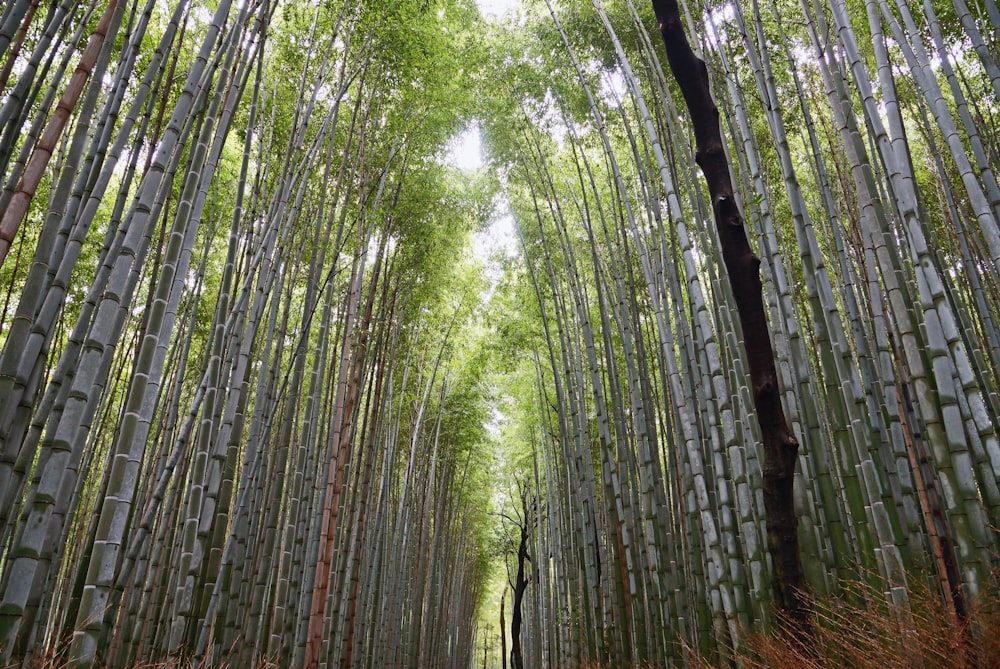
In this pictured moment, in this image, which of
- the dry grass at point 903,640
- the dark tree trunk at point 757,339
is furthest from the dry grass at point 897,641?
the dark tree trunk at point 757,339

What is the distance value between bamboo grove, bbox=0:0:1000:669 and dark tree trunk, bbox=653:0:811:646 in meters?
0.20

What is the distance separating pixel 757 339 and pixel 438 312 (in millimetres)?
5166

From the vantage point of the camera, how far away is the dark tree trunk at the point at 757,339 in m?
1.91

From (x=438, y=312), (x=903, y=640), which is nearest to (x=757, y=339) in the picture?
(x=903, y=640)

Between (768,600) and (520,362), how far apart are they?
19.7ft

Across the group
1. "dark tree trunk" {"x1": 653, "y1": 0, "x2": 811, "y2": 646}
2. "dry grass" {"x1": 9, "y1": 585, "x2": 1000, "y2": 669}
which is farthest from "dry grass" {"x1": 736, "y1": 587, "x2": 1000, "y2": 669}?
"dark tree trunk" {"x1": 653, "y1": 0, "x2": 811, "y2": 646}

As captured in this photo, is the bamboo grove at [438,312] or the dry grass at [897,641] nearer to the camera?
the dry grass at [897,641]

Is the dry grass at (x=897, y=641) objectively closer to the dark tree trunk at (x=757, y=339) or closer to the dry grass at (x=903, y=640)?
the dry grass at (x=903, y=640)

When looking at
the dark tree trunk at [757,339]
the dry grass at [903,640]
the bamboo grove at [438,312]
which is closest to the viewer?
the dry grass at [903,640]

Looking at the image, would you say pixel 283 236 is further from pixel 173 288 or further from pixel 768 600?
pixel 768 600

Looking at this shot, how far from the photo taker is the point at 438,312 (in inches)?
272

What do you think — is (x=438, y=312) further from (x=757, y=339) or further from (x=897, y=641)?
(x=897, y=641)

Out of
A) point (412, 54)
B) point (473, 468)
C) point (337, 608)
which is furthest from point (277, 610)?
point (473, 468)

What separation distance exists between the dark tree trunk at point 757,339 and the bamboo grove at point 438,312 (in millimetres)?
198
